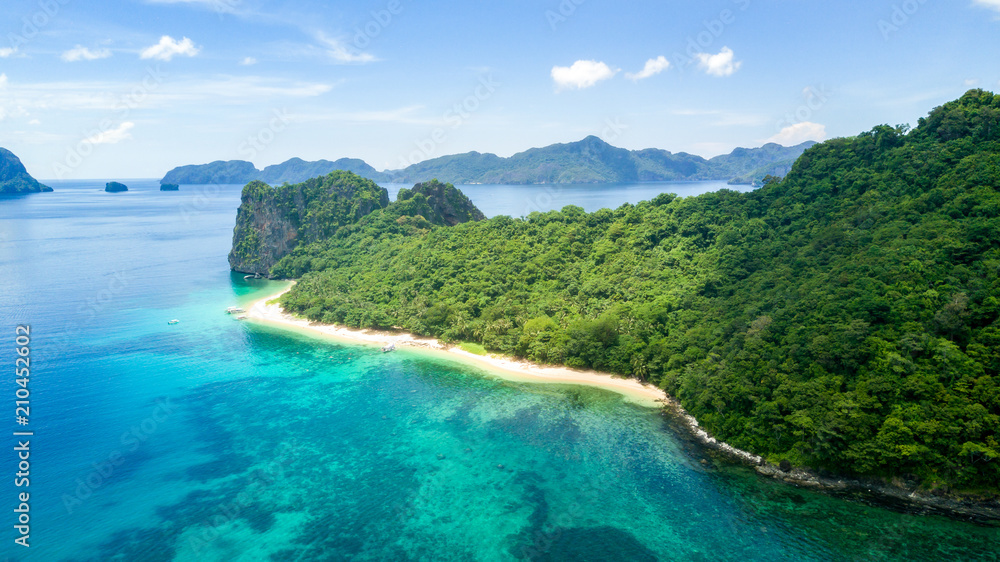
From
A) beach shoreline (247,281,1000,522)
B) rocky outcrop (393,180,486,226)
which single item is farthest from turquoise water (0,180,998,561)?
rocky outcrop (393,180,486,226)

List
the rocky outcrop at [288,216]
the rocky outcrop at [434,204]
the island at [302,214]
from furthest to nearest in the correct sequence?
the rocky outcrop at [434,204], the rocky outcrop at [288,216], the island at [302,214]

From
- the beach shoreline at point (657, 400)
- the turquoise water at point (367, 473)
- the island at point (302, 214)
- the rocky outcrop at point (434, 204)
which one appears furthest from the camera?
the rocky outcrop at point (434, 204)

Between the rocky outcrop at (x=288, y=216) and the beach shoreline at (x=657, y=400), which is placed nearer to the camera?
the beach shoreline at (x=657, y=400)

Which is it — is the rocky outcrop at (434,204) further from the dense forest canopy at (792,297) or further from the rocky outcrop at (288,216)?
the dense forest canopy at (792,297)

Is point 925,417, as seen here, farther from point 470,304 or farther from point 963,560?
point 470,304

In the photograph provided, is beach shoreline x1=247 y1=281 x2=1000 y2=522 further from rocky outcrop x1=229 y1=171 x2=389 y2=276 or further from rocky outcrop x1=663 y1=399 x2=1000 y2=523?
rocky outcrop x1=229 y1=171 x2=389 y2=276

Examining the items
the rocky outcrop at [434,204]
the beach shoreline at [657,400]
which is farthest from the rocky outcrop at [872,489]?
the rocky outcrop at [434,204]

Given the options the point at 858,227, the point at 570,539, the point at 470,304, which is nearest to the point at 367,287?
the point at 470,304
